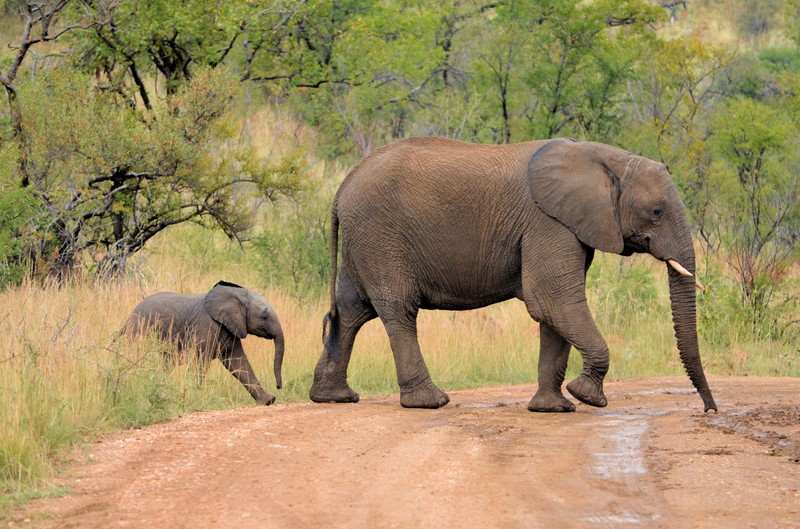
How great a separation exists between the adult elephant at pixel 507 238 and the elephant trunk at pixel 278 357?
75cm

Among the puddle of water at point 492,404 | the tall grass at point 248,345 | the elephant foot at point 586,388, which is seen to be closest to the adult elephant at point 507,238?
the elephant foot at point 586,388

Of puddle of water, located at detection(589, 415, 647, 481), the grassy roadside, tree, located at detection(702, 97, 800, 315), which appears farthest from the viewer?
tree, located at detection(702, 97, 800, 315)

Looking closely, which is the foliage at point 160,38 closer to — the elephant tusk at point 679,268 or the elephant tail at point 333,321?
the elephant tail at point 333,321

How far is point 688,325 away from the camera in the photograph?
31.8 ft

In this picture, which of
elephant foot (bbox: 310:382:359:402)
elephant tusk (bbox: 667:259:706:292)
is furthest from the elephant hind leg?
elephant tusk (bbox: 667:259:706:292)

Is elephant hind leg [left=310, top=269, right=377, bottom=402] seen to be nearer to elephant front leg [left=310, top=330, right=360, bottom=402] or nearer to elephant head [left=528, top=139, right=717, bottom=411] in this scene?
elephant front leg [left=310, top=330, right=360, bottom=402]

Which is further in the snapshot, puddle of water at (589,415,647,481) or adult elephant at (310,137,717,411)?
adult elephant at (310,137,717,411)

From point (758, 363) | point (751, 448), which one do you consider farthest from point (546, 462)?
point (758, 363)

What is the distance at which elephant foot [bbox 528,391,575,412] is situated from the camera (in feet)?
33.0

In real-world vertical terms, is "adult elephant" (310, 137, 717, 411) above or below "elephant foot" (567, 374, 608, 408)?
above

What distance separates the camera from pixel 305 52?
19.8 meters

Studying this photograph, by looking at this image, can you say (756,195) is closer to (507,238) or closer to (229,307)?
(507,238)

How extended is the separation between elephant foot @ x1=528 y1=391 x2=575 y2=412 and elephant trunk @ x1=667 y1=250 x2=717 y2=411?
1034mm

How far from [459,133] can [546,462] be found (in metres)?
16.2
